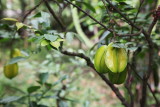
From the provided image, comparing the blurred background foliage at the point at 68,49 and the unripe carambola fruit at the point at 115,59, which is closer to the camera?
the unripe carambola fruit at the point at 115,59

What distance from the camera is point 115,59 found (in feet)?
1.68

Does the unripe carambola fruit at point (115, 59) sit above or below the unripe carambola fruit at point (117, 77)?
above

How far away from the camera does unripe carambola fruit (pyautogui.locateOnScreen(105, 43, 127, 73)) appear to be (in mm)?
518

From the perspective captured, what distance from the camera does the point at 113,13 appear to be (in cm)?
76

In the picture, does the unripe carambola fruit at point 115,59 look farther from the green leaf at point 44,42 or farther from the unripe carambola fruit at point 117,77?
the green leaf at point 44,42

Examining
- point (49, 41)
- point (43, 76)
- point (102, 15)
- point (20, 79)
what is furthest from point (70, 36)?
point (20, 79)

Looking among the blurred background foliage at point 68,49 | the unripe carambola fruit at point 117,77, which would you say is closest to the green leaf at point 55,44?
the blurred background foliage at point 68,49

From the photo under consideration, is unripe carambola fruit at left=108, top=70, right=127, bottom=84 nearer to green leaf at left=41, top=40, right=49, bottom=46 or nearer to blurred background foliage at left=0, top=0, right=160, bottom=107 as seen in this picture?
blurred background foliage at left=0, top=0, right=160, bottom=107

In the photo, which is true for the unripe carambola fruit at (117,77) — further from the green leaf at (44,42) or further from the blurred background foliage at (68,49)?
the green leaf at (44,42)

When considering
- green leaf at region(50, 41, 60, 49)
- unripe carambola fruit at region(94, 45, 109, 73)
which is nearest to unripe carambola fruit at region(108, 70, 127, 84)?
unripe carambola fruit at region(94, 45, 109, 73)

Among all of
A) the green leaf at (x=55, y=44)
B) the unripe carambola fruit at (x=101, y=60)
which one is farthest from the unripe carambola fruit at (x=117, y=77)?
the green leaf at (x=55, y=44)

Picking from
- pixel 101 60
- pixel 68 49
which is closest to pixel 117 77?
pixel 101 60

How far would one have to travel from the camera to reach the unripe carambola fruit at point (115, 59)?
518mm

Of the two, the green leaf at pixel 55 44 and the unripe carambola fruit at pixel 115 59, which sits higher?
the green leaf at pixel 55 44
